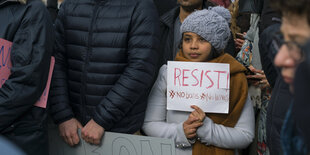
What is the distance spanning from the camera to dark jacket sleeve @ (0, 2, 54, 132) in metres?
1.98

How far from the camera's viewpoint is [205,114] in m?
2.28

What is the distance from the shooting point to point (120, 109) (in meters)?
2.28

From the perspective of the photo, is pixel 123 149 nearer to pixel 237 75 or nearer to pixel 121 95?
pixel 121 95

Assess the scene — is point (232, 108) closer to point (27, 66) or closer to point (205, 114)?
point (205, 114)

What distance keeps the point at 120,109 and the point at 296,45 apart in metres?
1.57

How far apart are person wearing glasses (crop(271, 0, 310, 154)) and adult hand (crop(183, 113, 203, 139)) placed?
125 centimetres

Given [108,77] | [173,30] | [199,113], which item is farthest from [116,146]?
[173,30]

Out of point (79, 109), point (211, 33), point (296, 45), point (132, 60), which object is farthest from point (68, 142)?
point (296, 45)

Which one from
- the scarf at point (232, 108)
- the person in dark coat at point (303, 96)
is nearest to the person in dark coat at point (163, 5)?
the scarf at point (232, 108)

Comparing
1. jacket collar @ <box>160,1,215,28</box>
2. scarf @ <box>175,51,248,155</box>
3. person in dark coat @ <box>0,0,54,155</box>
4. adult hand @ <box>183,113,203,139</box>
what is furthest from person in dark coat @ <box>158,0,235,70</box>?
person in dark coat @ <box>0,0,54,155</box>

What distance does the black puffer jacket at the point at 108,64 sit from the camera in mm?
2285

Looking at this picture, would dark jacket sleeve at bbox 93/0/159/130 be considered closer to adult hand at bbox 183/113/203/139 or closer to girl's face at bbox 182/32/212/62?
girl's face at bbox 182/32/212/62

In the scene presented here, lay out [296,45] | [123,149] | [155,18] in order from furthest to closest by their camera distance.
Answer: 1. [155,18]
2. [123,149]
3. [296,45]

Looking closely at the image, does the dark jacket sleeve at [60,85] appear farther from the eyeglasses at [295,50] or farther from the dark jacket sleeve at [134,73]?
the eyeglasses at [295,50]
